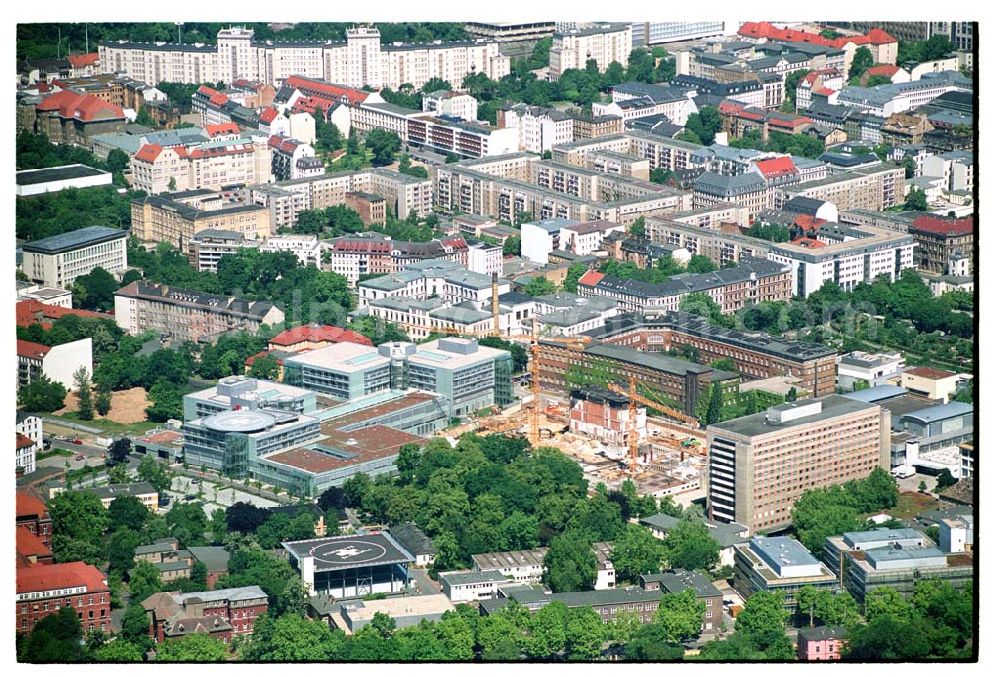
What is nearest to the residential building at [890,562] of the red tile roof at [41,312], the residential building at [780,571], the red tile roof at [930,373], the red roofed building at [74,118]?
the residential building at [780,571]

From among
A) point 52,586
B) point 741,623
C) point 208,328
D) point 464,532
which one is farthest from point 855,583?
point 208,328

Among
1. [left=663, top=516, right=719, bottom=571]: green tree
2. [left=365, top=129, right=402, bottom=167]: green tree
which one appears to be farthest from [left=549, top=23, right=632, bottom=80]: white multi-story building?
[left=663, top=516, right=719, bottom=571]: green tree

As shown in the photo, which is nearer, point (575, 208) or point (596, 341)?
point (596, 341)

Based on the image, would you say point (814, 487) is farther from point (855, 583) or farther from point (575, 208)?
point (575, 208)

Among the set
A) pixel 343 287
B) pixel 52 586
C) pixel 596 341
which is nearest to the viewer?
pixel 52 586

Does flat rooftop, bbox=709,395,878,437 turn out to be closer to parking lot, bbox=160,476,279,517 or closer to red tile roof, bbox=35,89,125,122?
parking lot, bbox=160,476,279,517

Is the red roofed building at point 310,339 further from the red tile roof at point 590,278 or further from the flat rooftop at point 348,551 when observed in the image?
the flat rooftop at point 348,551

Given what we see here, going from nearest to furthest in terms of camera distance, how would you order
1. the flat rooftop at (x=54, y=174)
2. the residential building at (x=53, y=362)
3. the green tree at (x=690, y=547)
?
1. the green tree at (x=690, y=547)
2. the residential building at (x=53, y=362)
3. the flat rooftop at (x=54, y=174)
